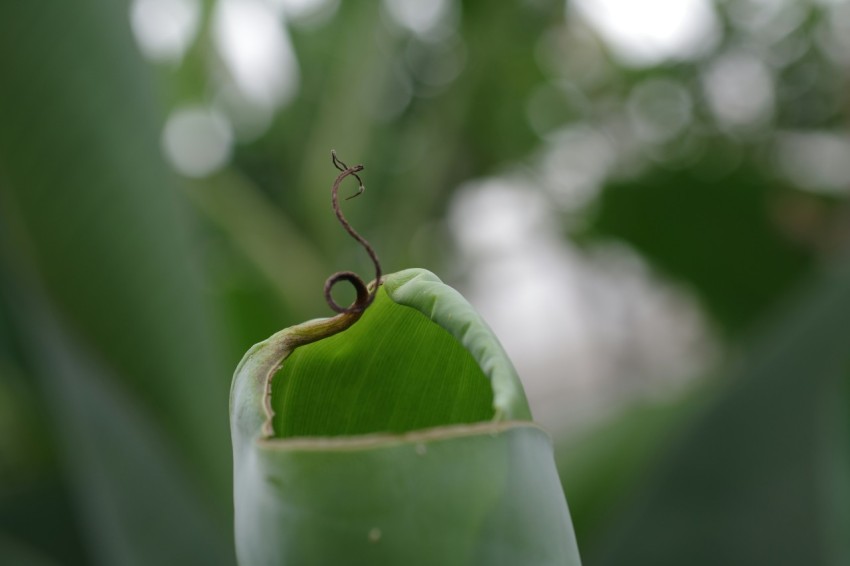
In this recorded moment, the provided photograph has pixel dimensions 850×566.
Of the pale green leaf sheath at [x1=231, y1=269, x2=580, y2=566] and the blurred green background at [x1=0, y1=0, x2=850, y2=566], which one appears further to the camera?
the blurred green background at [x1=0, y1=0, x2=850, y2=566]

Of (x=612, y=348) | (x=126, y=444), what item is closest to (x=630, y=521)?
(x=126, y=444)

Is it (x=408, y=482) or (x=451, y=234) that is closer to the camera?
(x=408, y=482)

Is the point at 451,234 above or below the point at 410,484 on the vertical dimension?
below

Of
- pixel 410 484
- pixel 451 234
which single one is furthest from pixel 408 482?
pixel 451 234

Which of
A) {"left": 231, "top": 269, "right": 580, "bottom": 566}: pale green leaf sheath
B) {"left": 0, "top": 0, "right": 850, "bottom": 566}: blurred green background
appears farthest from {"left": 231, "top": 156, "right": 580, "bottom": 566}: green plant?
{"left": 0, "top": 0, "right": 850, "bottom": 566}: blurred green background

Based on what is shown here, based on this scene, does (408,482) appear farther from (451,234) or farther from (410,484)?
(451,234)

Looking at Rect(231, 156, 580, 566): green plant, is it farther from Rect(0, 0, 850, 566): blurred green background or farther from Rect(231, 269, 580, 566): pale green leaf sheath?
Rect(0, 0, 850, 566): blurred green background

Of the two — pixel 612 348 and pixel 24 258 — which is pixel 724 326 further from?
pixel 24 258

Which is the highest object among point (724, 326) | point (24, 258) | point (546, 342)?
point (24, 258)
